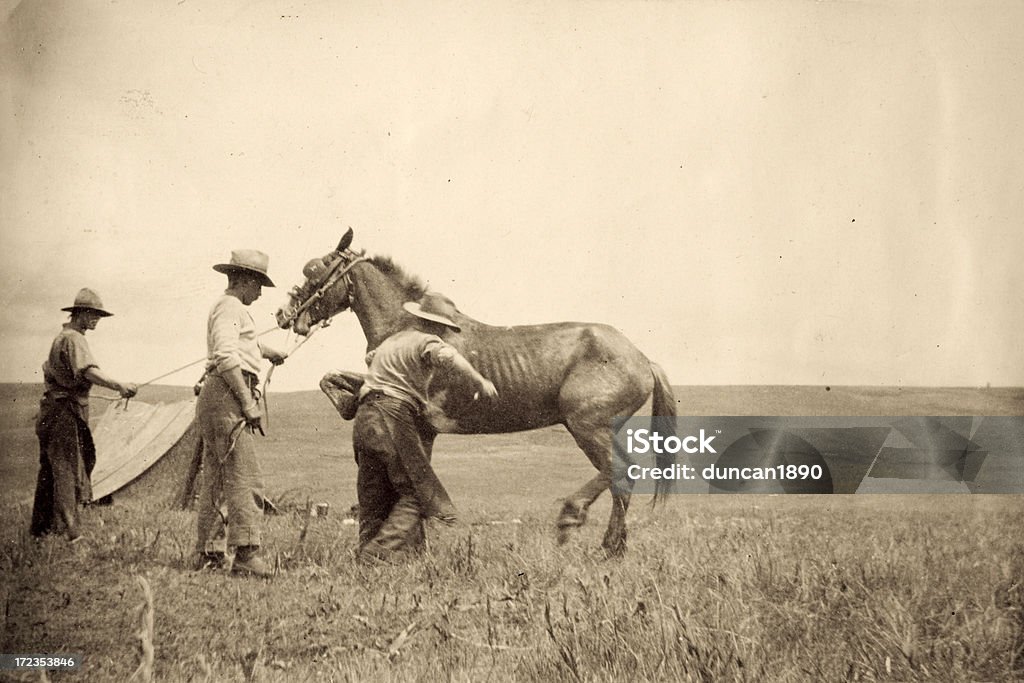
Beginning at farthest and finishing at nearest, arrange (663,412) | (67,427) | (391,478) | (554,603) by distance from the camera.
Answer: (663,412) < (67,427) < (391,478) < (554,603)

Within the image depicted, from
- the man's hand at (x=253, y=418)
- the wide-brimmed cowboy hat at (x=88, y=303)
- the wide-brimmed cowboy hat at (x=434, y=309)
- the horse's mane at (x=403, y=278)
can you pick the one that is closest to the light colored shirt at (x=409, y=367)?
the wide-brimmed cowboy hat at (x=434, y=309)

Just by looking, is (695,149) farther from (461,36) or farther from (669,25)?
(461,36)

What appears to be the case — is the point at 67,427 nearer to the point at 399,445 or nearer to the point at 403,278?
the point at 399,445

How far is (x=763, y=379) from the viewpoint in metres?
5.01

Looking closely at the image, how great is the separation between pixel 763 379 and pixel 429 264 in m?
1.87

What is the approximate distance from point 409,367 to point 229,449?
95 centimetres

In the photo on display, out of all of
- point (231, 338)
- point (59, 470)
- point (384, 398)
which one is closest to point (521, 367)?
point (384, 398)

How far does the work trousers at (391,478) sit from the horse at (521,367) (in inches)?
6.0

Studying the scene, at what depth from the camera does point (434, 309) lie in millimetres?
4797

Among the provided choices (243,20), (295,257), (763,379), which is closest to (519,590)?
(763,379)

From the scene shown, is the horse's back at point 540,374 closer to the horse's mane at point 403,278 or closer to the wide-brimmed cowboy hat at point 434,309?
the wide-brimmed cowboy hat at point 434,309

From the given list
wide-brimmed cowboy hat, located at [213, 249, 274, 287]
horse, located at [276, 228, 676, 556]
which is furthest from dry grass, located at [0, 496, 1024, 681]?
wide-brimmed cowboy hat, located at [213, 249, 274, 287]

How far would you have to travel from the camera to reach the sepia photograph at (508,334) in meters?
4.53

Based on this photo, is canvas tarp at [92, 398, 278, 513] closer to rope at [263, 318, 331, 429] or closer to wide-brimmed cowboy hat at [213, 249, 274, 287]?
rope at [263, 318, 331, 429]
